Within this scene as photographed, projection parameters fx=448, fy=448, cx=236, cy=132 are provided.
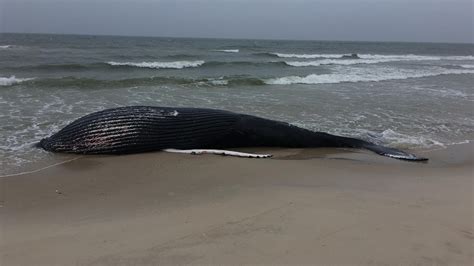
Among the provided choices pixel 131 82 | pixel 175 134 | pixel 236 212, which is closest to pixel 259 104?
pixel 175 134

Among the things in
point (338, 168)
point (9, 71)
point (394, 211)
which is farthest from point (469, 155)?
point (9, 71)

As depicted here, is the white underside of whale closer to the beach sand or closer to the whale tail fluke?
the beach sand

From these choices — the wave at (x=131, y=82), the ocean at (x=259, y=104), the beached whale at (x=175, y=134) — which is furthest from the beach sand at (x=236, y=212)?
the wave at (x=131, y=82)

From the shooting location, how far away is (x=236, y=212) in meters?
4.07

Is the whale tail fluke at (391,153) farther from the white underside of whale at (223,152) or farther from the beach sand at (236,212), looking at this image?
the white underside of whale at (223,152)

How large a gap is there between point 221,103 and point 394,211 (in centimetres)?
787

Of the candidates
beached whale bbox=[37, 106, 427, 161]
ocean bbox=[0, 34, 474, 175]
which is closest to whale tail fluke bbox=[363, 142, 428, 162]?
beached whale bbox=[37, 106, 427, 161]

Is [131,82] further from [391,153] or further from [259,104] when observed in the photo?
[391,153]

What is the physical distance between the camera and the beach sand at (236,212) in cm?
319

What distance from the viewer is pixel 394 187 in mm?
5160

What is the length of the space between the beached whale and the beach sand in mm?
263

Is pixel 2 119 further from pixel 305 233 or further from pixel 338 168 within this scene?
pixel 305 233

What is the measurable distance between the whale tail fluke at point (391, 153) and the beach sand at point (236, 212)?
0.73ft

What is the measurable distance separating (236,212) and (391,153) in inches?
145
